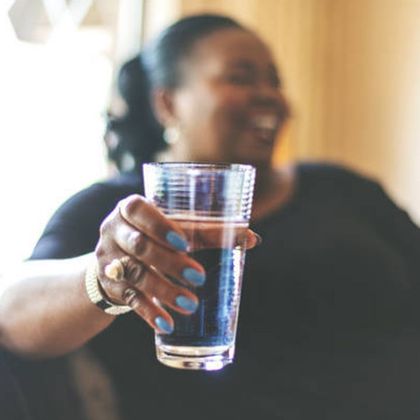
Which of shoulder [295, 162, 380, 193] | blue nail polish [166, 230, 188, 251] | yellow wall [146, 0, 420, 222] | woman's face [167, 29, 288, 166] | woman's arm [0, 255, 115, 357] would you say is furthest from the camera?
yellow wall [146, 0, 420, 222]

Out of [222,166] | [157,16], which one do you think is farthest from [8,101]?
[157,16]

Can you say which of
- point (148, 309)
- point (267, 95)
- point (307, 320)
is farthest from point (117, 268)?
point (267, 95)

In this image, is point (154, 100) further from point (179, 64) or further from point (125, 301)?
point (125, 301)

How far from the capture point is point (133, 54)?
120 cm

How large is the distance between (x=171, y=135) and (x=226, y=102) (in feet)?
0.33

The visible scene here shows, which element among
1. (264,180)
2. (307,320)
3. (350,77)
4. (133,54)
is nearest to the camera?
(307,320)

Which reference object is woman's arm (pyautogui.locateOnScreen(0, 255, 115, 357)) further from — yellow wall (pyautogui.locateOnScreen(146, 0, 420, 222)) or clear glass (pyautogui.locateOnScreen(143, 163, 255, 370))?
yellow wall (pyautogui.locateOnScreen(146, 0, 420, 222))

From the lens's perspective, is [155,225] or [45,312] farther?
[45,312]

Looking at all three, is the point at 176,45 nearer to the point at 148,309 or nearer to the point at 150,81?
the point at 150,81

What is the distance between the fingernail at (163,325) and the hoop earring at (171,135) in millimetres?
553

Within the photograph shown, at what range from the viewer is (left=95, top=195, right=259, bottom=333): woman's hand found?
479mm

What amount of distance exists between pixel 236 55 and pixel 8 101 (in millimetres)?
343

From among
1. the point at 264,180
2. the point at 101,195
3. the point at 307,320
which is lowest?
the point at 307,320

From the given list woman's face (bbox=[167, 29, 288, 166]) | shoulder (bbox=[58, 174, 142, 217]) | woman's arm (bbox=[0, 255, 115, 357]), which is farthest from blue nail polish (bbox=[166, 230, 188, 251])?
woman's face (bbox=[167, 29, 288, 166])
